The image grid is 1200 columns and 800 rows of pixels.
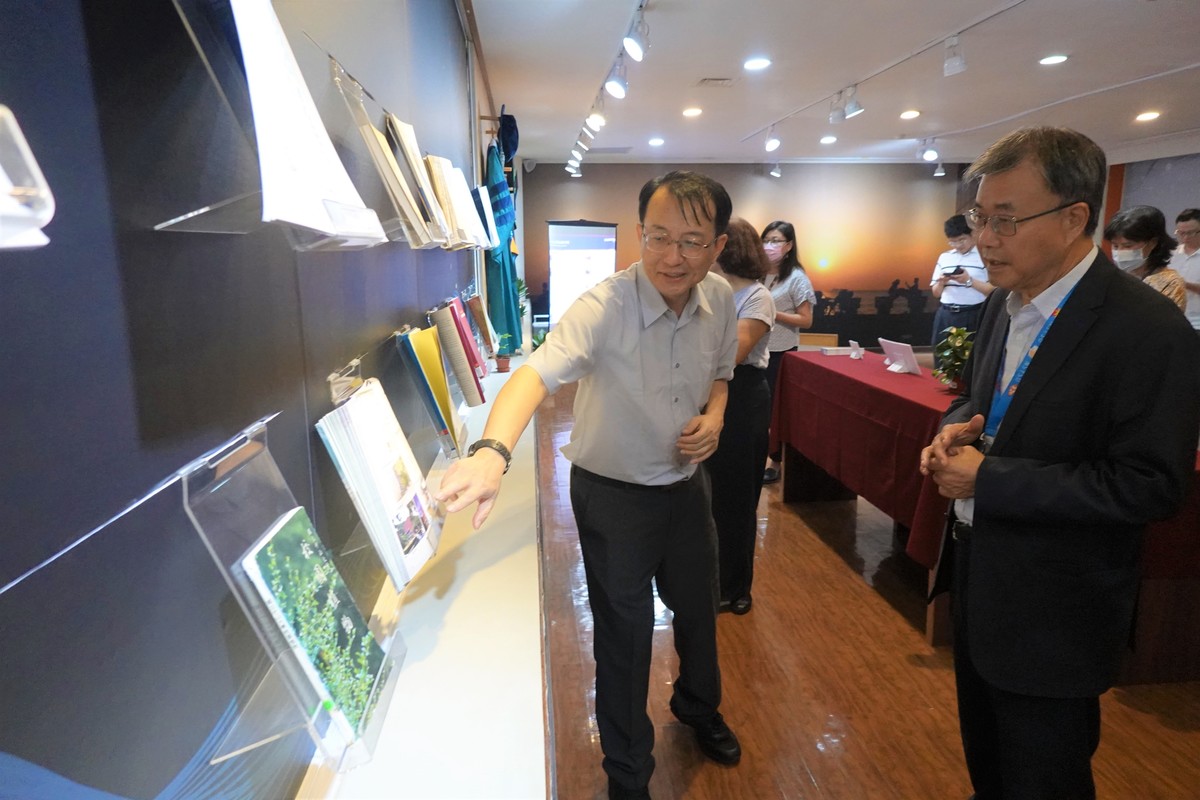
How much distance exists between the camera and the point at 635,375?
62.2 inches

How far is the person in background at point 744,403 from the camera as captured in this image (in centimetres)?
248

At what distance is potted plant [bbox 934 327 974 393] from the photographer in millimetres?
2805

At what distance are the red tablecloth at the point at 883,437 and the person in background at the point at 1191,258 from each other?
2525 mm

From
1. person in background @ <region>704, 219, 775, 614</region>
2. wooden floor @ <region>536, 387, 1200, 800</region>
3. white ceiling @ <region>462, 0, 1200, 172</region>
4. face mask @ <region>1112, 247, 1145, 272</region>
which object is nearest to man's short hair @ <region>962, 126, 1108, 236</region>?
person in background @ <region>704, 219, 775, 614</region>

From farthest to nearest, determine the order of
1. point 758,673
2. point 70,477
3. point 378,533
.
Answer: point 758,673 < point 378,533 < point 70,477

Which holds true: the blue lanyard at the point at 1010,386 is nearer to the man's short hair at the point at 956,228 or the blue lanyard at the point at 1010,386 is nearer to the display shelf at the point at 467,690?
the display shelf at the point at 467,690

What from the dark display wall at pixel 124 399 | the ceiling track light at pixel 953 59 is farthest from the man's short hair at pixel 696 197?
the ceiling track light at pixel 953 59

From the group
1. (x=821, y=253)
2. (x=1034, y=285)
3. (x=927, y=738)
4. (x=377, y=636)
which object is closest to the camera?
(x=377, y=636)

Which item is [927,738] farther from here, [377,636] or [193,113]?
[193,113]

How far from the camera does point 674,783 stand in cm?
191

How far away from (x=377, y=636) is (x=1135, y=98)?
8.23 metres

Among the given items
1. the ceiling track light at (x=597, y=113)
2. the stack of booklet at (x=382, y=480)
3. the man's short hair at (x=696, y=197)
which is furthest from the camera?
the ceiling track light at (x=597, y=113)

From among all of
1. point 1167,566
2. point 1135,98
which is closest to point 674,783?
point 1167,566

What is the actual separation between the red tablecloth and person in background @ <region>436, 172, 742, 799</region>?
4.05 ft
